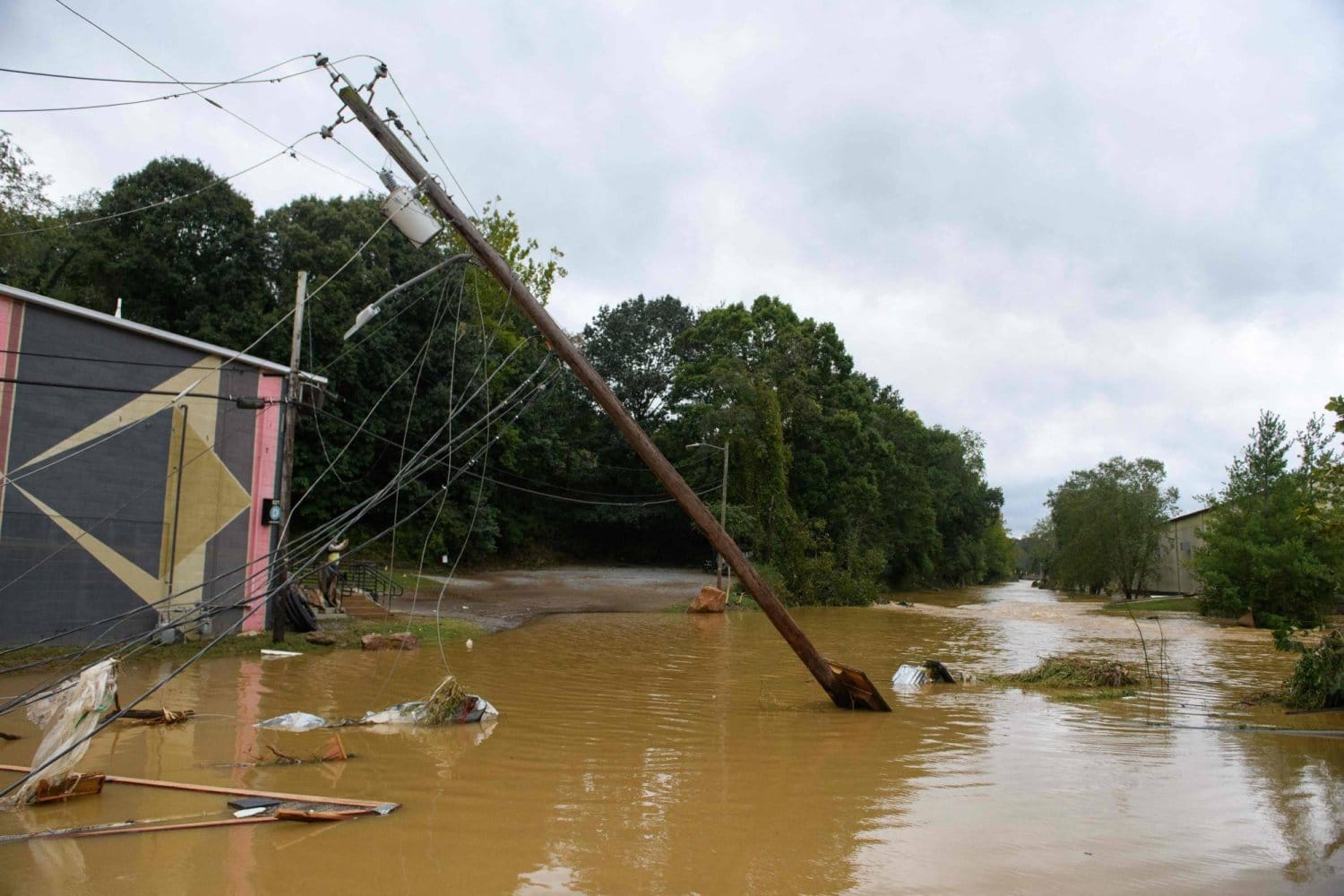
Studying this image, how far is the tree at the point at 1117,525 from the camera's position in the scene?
2234 inches

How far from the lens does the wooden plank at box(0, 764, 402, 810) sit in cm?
629

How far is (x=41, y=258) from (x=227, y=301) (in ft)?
24.8

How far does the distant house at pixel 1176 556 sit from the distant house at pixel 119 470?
59.3 meters

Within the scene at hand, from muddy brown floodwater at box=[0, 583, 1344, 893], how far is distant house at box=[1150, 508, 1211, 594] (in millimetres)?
53973

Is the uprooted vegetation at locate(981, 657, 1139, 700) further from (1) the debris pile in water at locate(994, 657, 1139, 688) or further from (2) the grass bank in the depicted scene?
(2) the grass bank

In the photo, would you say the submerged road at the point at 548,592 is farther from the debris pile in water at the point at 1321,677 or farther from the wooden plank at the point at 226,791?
the debris pile in water at the point at 1321,677

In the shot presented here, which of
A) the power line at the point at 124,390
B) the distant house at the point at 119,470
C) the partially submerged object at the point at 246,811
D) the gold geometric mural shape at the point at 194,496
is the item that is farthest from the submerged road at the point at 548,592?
the partially submerged object at the point at 246,811

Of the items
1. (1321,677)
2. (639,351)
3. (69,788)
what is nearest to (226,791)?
(69,788)

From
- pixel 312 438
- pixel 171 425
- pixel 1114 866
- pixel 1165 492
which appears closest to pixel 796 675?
pixel 1114 866

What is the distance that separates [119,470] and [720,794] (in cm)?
1396

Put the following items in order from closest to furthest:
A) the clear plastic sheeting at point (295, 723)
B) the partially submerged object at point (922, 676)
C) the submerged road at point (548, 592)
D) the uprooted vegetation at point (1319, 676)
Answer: the clear plastic sheeting at point (295, 723) < the uprooted vegetation at point (1319, 676) < the partially submerged object at point (922, 676) < the submerged road at point (548, 592)

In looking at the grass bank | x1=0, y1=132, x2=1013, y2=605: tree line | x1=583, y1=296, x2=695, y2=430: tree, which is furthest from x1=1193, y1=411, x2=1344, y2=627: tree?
x1=583, y1=296, x2=695, y2=430: tree

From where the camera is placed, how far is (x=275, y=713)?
1013cm

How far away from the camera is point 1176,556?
62969mm
